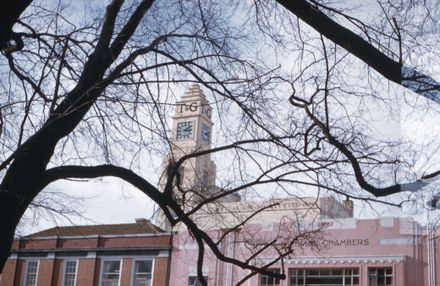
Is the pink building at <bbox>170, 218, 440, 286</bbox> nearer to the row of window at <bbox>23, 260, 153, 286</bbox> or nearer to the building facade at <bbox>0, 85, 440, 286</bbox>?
the building facade at <bbox>0, 85, 440, 286</bbox>

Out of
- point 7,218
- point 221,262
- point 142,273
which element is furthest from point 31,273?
point 7,218

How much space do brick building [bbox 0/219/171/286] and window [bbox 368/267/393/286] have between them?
28.1ft

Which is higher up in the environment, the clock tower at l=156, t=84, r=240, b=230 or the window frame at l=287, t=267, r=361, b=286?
the window frame at l=287, t=267, r=361, b=286

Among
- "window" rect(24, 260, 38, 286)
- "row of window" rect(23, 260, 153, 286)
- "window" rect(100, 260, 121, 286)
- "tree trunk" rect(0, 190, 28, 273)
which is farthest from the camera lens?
"window" rect(24, 260, 38, 286)

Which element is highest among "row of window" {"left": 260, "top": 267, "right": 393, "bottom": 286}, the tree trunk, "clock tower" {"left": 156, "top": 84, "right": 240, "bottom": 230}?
"row of window" {"left": 260, "top": 267, "right": 393, "bottom": 286}

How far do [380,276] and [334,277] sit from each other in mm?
1782

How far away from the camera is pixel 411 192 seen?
566 centimetres

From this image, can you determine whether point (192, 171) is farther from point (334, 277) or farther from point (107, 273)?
point (107, 273)

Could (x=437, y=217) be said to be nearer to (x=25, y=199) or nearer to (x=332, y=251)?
(x=25, y=199)

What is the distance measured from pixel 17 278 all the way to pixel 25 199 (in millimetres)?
30323

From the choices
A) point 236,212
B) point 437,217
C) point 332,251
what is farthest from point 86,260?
point 437,217

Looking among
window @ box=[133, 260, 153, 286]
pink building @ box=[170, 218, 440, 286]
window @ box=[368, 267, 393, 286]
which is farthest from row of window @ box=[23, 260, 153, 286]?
window @ box=[368, 267, 393, 286]

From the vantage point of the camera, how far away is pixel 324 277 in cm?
2625

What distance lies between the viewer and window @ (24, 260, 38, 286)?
3438 cm
